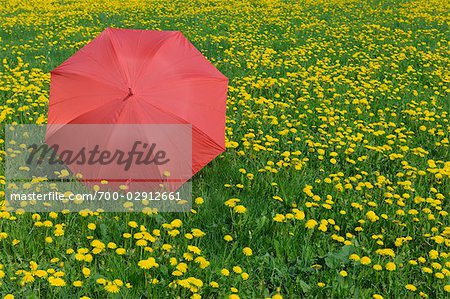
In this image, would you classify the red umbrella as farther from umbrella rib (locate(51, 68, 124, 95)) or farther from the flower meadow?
the flower meadow

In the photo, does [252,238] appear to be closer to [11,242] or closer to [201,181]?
[201,181]

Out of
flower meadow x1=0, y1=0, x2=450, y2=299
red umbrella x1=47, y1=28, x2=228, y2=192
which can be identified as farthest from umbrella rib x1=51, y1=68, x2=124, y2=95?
flower meadow x1=0, y1=0, x2=450, y2=299

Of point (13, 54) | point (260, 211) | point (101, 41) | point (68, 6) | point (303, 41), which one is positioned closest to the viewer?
point (260, 211)

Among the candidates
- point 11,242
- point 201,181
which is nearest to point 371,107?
point 201,181

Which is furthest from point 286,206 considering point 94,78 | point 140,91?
point 94,78

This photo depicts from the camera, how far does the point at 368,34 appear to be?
10422 mm

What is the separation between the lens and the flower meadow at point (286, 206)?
9.33ft

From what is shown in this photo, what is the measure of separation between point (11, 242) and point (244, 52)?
633cm

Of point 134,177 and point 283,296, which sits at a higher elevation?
point 134,177

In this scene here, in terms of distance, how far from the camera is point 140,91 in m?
3.51

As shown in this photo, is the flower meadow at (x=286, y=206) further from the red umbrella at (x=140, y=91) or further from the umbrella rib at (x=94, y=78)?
the umbrella rib at (x=94, y=78)

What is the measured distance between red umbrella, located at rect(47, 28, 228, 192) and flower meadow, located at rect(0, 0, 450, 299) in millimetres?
511

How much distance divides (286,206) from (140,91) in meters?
1.49

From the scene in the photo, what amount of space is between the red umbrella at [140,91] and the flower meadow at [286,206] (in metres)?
0.51
